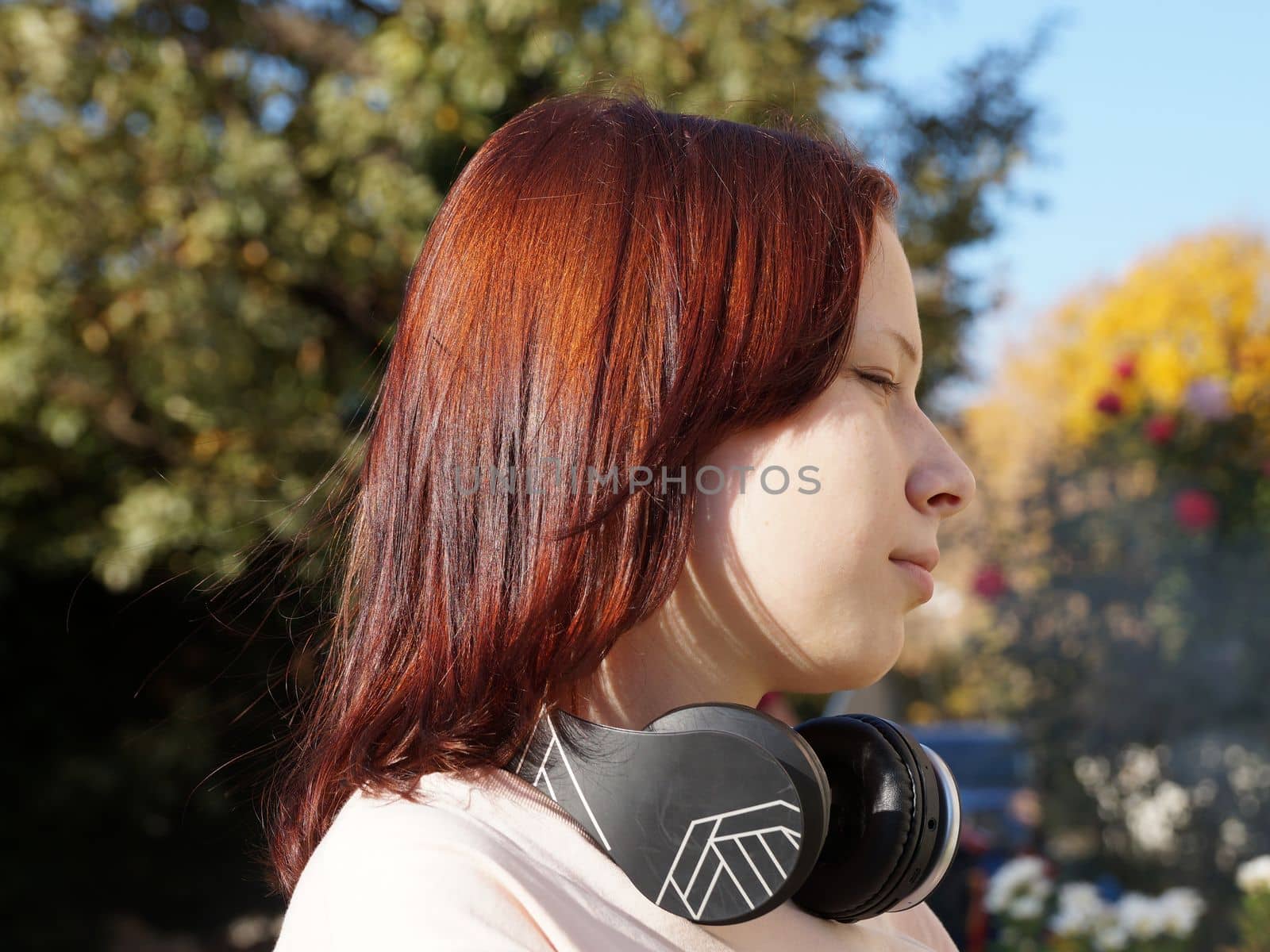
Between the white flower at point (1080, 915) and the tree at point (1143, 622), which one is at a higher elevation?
the tree at point (1143, 622)

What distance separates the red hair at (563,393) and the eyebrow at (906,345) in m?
0.06

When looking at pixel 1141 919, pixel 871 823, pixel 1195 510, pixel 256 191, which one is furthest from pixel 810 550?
pixel 1195 510

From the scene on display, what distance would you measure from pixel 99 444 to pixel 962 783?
4.61 metres

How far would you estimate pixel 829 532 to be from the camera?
977mm

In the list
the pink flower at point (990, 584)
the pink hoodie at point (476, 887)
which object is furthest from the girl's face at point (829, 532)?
the pink flower at point (990, 584)

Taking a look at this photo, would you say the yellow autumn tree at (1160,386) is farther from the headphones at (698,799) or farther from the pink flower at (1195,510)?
the headphones at (698,799)

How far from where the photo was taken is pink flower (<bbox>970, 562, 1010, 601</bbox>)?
185 inches

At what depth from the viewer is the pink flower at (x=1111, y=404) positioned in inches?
183

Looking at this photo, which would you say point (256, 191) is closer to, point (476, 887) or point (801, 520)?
point (801, 520)

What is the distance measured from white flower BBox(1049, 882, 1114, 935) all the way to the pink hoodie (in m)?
2.92

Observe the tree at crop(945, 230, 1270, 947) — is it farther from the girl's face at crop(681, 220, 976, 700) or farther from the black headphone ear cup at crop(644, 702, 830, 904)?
the black headphone ear cup at crop(644, 702, 830, 904)

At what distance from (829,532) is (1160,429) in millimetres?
3995

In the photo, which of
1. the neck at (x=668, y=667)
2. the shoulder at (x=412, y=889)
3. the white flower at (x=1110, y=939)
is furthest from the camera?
the white flower at (x=1110, y=939)

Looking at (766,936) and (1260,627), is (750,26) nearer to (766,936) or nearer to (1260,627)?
(1260,627)
